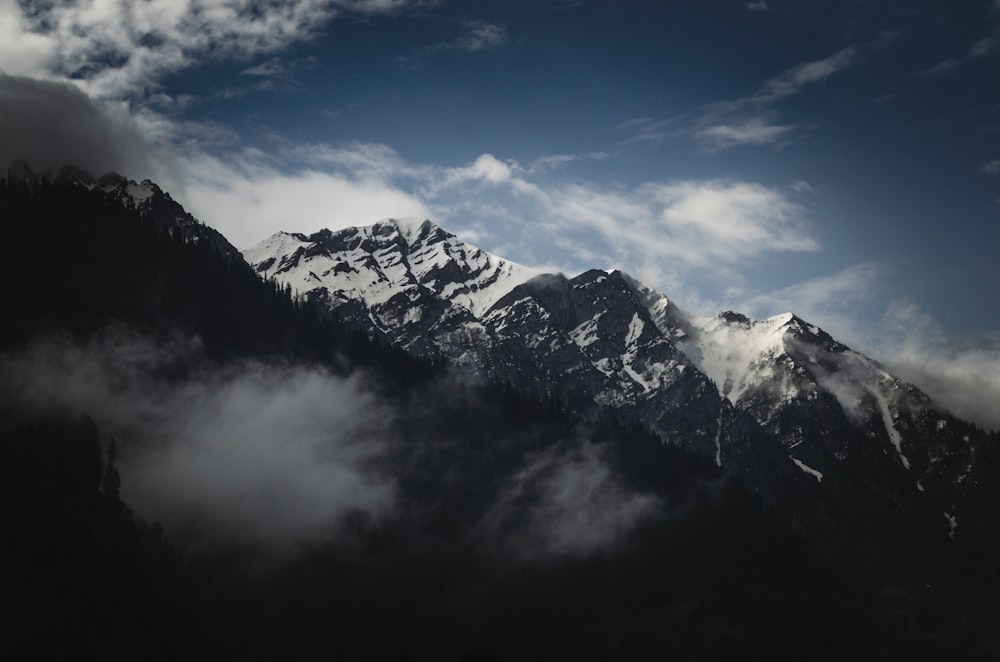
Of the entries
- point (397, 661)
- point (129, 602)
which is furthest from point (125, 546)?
point (397, 661)

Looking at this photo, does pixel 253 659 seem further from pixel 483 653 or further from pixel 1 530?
pixel 483 653

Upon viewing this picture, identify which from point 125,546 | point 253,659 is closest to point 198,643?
point 253,659

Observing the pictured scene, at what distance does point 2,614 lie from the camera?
172m

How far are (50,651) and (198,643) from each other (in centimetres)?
2768

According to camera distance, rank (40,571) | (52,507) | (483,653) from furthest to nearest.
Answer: (52,507) < (40,571) < (483,653)

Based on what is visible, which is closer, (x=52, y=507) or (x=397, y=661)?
(x=397, y=661)

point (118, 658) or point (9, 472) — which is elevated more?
point (9, 472)

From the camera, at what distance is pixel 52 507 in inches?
7761

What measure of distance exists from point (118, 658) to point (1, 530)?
35903 mm

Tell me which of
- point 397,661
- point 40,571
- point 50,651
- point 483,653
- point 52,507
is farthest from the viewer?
point 52,507

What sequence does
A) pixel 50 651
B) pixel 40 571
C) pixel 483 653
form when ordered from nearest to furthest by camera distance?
pixel 483 653 < pixel 50 651 < pixel 40 571

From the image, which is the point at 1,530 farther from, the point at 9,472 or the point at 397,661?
the point at 397,661

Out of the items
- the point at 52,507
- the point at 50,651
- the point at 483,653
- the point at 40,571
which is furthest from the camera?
the point at 52,507

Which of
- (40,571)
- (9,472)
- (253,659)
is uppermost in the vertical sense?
(9,472)
